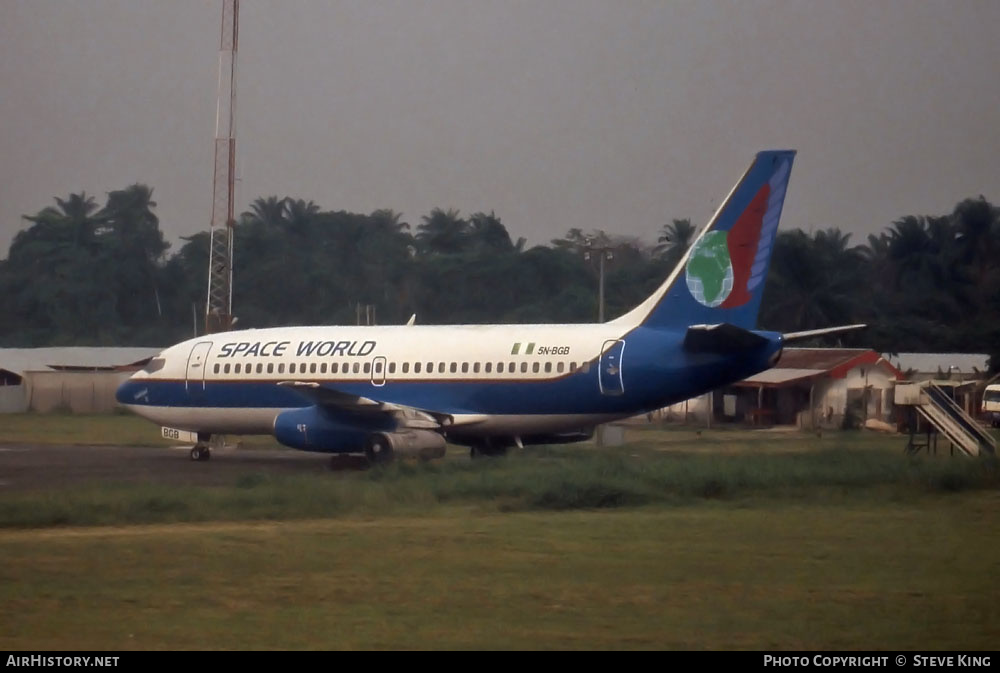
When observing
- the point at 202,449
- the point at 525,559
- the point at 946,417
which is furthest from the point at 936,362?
the point at 525,559

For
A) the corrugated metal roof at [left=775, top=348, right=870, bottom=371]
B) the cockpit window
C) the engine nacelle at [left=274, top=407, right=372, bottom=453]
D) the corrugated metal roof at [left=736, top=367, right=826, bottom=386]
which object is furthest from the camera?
the corrugated metal roof at [left=775, top=348, right=870, bottom=371]

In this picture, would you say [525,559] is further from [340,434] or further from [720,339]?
[340,434]

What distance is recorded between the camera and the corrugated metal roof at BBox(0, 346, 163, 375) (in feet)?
207

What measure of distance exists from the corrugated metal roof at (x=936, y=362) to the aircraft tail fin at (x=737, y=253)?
3208cm

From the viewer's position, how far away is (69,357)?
64.8 meters

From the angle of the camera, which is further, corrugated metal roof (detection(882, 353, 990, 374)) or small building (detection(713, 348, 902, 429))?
corrugated metal roof (detection(882, 353, 990, 374))

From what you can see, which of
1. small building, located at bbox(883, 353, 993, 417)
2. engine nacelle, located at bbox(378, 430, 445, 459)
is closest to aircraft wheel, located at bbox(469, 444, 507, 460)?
engine nacelle, located at bbox(378, 430, 445, 459)

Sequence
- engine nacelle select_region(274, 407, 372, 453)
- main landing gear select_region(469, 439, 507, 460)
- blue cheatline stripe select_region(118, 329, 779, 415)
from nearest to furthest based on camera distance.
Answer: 1. blue cheatline stripe select_region(118, 329, 779, 415)
2. engine nacelle select_region(274, 407, 372, 453)
3. main landing gear select_region(469, 439, 507, 460)

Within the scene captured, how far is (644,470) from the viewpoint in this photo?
23.6 meters

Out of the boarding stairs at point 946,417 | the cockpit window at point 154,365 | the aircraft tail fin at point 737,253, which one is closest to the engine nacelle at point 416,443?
the aircraft tail fin at point 737,253

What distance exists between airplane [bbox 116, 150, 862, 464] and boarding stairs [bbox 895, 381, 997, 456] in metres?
5.21

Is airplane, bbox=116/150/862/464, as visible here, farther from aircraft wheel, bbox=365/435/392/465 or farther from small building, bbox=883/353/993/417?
small building, bbox=883/353/993/417

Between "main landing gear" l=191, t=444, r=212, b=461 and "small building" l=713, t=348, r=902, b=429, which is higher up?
"small building" l=713, t=348, r=902, b=429
